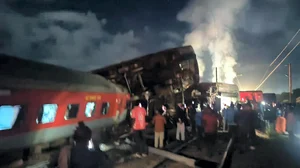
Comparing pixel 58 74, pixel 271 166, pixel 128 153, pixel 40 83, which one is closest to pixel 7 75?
pixel 40 83

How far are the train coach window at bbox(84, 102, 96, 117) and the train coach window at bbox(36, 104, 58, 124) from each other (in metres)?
2.05

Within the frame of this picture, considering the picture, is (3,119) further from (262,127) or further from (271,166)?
(262,127)

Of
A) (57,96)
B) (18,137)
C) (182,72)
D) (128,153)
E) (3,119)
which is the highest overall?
(182,72)

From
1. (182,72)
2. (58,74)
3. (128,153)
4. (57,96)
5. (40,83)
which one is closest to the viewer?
(40,83)

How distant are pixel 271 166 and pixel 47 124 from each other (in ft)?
22.9

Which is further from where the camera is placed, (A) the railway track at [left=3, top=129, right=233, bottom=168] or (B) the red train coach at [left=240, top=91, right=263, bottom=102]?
(B) the red train coach at [left=240, top=91, right=263, bottom=102]

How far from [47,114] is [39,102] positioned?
609mm

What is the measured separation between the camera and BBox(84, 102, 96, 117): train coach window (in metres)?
10.0

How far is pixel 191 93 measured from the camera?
21141 millimetres

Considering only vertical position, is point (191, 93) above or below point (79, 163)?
above

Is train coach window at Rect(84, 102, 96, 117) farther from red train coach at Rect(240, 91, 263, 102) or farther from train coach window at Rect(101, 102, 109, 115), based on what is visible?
red train coach at Rect(240, 91, 263, 102)

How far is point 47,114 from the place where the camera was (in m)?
7.73

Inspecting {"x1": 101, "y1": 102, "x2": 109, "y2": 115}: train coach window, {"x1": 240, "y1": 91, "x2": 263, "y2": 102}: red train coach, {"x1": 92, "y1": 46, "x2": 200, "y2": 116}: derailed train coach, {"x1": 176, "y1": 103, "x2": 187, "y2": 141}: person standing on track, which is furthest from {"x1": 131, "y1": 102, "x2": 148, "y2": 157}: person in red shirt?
{"x1": 240, "y1": 91, "x2": 263, "y2": 102}: red train coach

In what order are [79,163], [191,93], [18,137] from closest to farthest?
1. [79,163]
2. [18,137]
3. [191,93]
